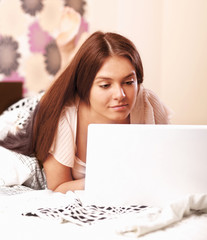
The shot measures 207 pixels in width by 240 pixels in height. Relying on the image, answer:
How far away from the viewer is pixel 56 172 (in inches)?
60.2

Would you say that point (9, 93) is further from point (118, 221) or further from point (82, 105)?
point (118, 221)

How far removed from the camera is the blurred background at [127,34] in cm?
257

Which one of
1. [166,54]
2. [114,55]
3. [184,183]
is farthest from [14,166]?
[166,54]

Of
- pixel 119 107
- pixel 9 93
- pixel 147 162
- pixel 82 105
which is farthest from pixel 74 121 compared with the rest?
pixel 9 93

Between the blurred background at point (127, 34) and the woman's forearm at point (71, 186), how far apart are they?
133 cm

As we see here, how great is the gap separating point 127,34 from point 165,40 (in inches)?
11.1

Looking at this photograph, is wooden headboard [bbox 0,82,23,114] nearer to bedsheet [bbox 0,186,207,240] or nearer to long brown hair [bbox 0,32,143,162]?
long brown hair [bbox 0,32,143,162]

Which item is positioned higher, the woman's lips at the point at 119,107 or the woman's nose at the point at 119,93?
the woman's nose at the point at 119,93

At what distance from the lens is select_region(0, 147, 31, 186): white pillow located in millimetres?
1519

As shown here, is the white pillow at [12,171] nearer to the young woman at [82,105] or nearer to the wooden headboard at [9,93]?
the young woman at [82,105]

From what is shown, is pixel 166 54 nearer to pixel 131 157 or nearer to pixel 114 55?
pixel 114 55

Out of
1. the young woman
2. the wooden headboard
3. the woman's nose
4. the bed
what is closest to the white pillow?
the young woman

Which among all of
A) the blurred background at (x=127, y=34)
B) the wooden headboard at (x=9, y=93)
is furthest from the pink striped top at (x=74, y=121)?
the wooden headboard at (x=9, y=93)

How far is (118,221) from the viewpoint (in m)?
0.95
